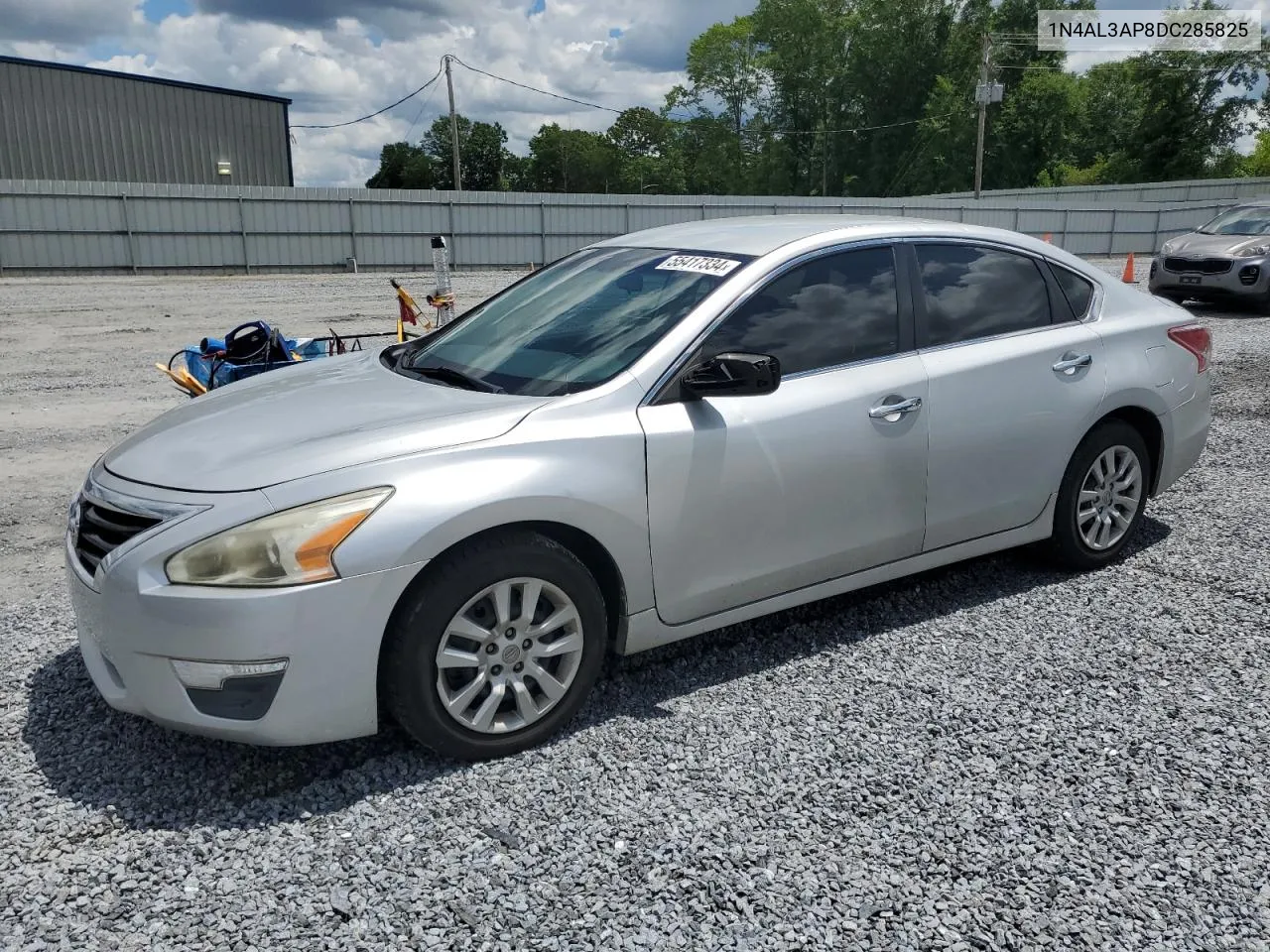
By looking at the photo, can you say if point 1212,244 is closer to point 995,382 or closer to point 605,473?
point 995,382

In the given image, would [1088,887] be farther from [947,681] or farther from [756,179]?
[756,179]

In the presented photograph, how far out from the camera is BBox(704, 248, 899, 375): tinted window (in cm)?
370

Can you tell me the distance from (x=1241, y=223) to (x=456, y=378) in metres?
15.6

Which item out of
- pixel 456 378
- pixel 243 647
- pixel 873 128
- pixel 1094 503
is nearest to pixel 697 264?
pixel 456 378

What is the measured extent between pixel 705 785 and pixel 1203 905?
1320mm

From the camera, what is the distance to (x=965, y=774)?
3146mm

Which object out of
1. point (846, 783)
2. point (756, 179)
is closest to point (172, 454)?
point (846, 783)

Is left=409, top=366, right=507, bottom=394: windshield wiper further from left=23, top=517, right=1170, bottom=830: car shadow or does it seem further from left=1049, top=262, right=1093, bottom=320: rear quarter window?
left=1049, top=262, right=1093, bottom=320: rear quarter window

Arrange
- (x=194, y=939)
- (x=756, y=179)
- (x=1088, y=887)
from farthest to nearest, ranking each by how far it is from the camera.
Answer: (x=756, y=179) < (x=1088, y=887) < (x=194, y=939)

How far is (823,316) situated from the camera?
3.90m

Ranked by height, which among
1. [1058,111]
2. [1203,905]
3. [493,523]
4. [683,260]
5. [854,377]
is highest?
[1058,111]

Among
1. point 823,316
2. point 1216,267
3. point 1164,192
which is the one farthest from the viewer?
point 1164,192

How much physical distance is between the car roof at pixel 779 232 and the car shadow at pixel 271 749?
154 centimetres

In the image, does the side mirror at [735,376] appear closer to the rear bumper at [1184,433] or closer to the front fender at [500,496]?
the front fender at [500,496]
